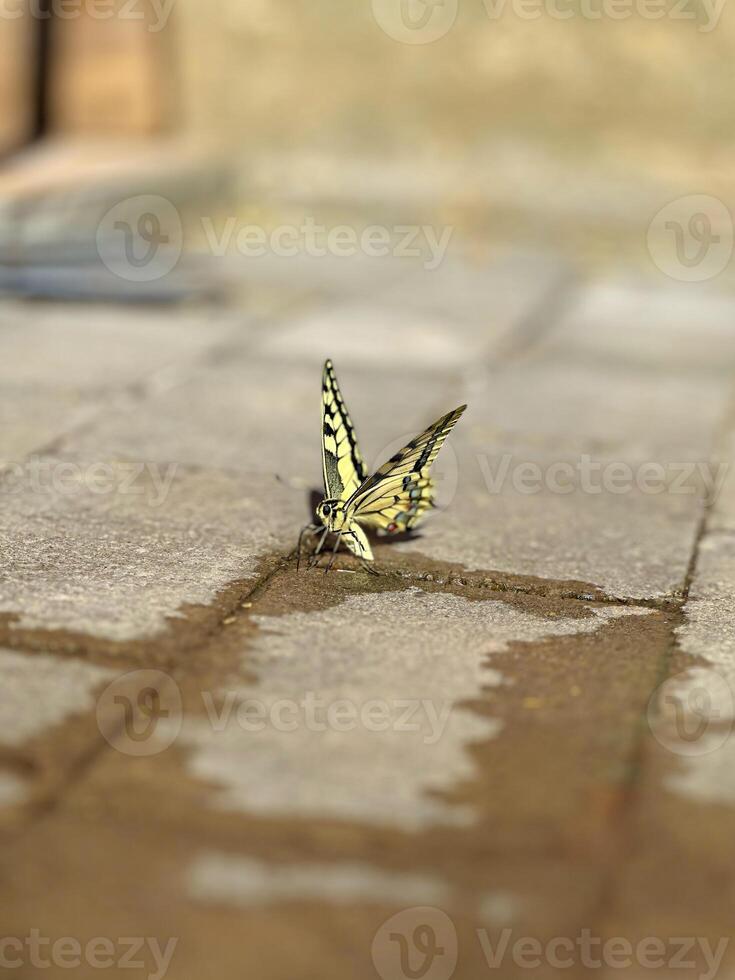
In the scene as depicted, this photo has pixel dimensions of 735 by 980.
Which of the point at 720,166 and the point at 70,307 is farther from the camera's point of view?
the point at 720,166

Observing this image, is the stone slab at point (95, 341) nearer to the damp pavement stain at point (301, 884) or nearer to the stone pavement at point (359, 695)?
the stone pavement at point (359, 695)

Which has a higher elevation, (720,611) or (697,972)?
(720,611)

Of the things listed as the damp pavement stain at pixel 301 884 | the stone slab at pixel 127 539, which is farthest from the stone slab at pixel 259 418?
the damp pavement stain at pixel 301 884

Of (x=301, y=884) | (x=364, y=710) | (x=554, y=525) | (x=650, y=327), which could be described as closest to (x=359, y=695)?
(x=364, y=710)

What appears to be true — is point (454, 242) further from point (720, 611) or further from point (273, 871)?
point (273, 871)

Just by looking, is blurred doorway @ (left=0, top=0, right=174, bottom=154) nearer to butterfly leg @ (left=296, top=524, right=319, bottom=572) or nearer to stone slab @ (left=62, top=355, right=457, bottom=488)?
stone slab @ (left=62, top=355, right=457, bottom=488)

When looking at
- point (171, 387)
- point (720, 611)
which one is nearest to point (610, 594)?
point (720, 611)

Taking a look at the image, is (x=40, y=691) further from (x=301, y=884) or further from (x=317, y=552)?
(x=317, y=552)
